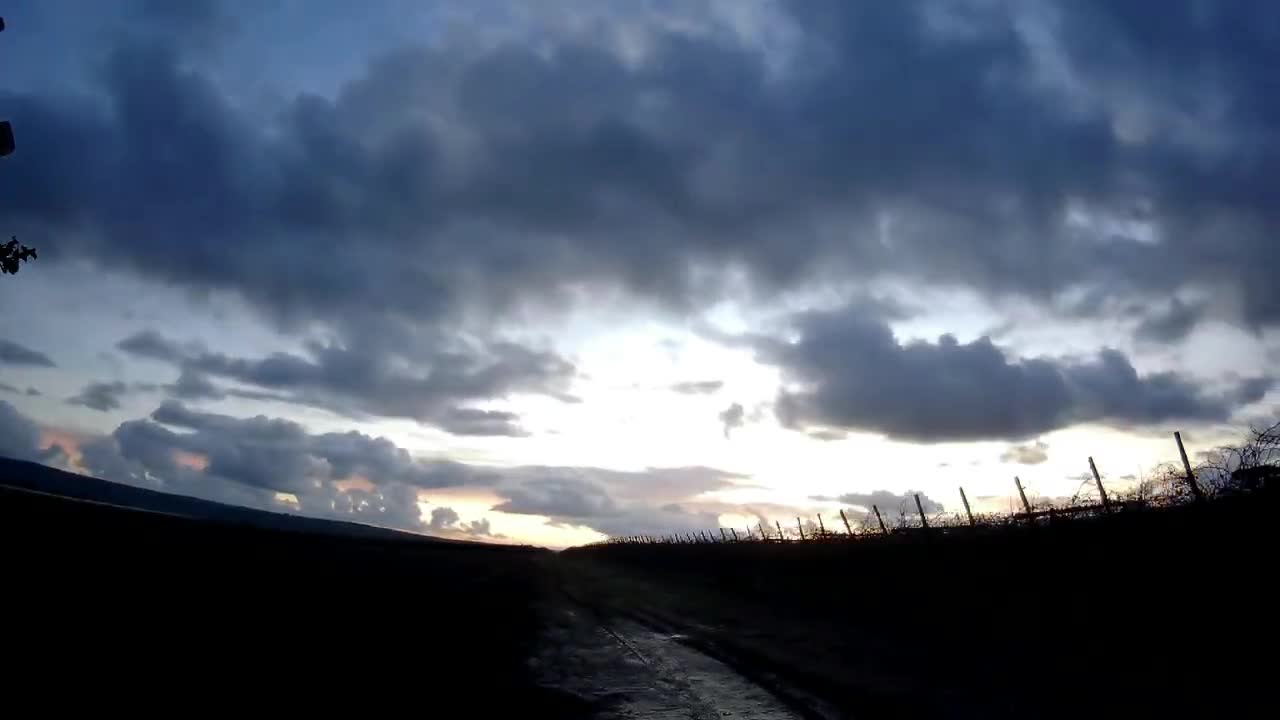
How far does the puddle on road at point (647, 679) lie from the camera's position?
322 inches

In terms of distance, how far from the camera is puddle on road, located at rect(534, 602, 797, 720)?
8.18 meters

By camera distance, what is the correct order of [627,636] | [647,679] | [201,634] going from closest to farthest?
1. [201,634]
2. [647,679]
3. [627,636]

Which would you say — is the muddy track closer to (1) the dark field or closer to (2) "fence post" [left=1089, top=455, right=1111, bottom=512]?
(1) the dark field

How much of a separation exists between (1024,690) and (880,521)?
20.4 m

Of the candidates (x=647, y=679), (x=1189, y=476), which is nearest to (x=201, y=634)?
(x=647, y=679)

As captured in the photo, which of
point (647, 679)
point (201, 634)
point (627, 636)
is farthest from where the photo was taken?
point (627, 636)

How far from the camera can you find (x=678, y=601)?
82.9 feet

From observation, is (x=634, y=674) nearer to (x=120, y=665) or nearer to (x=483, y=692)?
(x=483, y=692)

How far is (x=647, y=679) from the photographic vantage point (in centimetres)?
1011

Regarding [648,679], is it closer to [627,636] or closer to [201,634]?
[627,636]

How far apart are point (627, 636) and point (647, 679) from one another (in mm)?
4977

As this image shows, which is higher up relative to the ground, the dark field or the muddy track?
Result: the dark field

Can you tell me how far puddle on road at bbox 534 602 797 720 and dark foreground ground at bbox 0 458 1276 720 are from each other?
6 cm

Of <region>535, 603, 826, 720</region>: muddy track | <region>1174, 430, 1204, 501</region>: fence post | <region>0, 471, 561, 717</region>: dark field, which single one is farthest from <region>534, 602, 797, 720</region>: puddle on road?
<region>1174, 430, 1204, 501</region>: fence post
